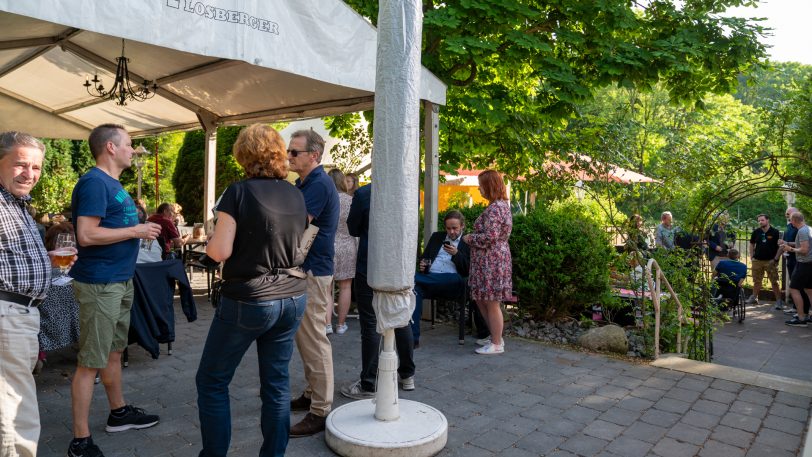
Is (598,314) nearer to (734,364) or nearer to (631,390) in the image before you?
(734,364)

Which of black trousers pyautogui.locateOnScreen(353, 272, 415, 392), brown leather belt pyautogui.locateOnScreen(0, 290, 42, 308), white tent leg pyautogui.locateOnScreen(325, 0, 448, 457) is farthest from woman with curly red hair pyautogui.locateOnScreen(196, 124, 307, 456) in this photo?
black trousers pyautogui.locateOnScreen(353, 272, 415, 392)

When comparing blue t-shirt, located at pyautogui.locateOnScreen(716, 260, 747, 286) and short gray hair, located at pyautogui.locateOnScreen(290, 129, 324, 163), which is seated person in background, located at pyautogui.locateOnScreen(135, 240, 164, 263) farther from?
blue t-shirt, located at pyautogui.locateOnScreen(716, 260, 747, 286)

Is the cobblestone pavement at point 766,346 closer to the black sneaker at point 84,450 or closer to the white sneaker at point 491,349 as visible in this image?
the white sneaker at point 491,349

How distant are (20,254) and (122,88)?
17.8 feet

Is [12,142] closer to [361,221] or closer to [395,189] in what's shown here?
[395,189]

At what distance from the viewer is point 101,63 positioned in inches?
279

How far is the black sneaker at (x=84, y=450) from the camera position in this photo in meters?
3.05

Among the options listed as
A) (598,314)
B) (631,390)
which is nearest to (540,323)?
(598,314)

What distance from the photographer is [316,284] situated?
364 cm

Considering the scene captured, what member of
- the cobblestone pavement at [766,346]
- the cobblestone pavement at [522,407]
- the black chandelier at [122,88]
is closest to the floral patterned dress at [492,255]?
the cobblestone pavement at [522,407]

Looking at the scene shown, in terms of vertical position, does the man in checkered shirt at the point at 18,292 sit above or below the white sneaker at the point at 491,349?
above

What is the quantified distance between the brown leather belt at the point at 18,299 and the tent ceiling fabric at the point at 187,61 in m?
1.89

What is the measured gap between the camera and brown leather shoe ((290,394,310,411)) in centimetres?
395

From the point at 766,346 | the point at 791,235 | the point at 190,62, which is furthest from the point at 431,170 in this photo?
the point at 791,235
